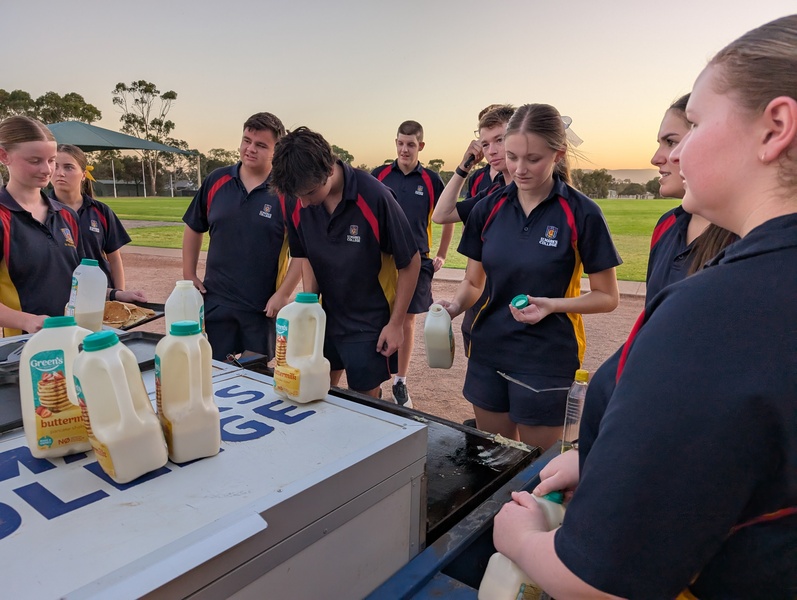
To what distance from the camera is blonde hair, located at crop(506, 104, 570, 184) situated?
2236 mm

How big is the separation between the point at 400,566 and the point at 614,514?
667 mm

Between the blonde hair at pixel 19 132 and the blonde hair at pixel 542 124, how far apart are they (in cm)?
249

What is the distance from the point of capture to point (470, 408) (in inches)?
175

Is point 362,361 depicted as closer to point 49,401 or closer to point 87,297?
point 87,297

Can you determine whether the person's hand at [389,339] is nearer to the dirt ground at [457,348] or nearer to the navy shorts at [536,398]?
the navy shorts at [536,398]

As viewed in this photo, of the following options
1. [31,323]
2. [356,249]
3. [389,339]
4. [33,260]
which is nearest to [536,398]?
[389,339]

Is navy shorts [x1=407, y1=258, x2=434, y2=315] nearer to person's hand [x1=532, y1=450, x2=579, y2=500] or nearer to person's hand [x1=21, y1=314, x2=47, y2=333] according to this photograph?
person's hand [x1=21, y1=314, x2=47, y2=333]

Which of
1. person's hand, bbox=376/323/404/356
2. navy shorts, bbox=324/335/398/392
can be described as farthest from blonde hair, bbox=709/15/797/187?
navy shorts, bbox=324/335/398/392

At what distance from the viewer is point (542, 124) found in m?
2.24

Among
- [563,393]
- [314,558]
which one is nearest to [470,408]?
[563,393]

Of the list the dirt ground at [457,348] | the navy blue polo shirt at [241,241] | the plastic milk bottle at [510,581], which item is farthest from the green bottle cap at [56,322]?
the dirt ground at [457,348]

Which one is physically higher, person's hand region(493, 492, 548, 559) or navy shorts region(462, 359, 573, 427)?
person's hand region(493, 492, 548, 559)

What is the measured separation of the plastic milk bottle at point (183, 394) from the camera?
0.98 metres

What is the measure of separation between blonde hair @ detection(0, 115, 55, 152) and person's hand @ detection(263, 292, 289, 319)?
1480 mm
